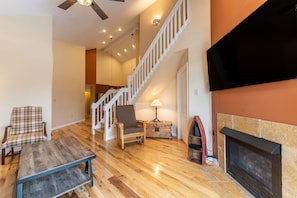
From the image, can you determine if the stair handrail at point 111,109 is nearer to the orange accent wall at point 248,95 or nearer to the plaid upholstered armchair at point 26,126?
the plaid upholstered armchair at point 26,126

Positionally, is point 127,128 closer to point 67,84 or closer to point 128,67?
point 67,84

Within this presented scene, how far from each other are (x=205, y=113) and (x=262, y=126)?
125 centimetres

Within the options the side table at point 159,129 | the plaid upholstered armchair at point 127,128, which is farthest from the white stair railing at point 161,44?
the side table at point 159,129

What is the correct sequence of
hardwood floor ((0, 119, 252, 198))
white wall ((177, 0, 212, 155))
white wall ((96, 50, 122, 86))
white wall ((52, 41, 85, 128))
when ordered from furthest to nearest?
1. white wall ((96, 50, 122, 86))
2. white wall ((52, 41, 85, 128))
3. white wall ((177, 0, 212, 155))
4. hardwood floor ((0, 119, 252, 198))

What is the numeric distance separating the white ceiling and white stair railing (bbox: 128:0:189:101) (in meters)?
1.60

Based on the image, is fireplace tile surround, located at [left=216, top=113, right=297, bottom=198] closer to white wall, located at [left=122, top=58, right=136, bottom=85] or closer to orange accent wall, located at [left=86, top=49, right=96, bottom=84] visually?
white wall, located at [left=122, top=58, right=136, bottom=85]

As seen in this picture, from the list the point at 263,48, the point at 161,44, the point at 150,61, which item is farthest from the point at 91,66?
the point at 263,48

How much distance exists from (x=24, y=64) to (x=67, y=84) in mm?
3029

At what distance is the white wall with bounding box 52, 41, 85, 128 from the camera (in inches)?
235

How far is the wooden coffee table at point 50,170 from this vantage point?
5.29 ft

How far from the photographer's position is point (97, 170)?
2498 millimetres

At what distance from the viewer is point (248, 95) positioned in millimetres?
1963

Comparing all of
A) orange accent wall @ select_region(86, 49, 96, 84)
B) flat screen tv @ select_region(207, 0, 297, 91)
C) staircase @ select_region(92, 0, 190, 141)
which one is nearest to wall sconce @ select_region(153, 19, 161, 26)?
staircase @ select_region(92, 0, 190, 141)

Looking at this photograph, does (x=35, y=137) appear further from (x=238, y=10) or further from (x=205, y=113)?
(x=238, y=10)
